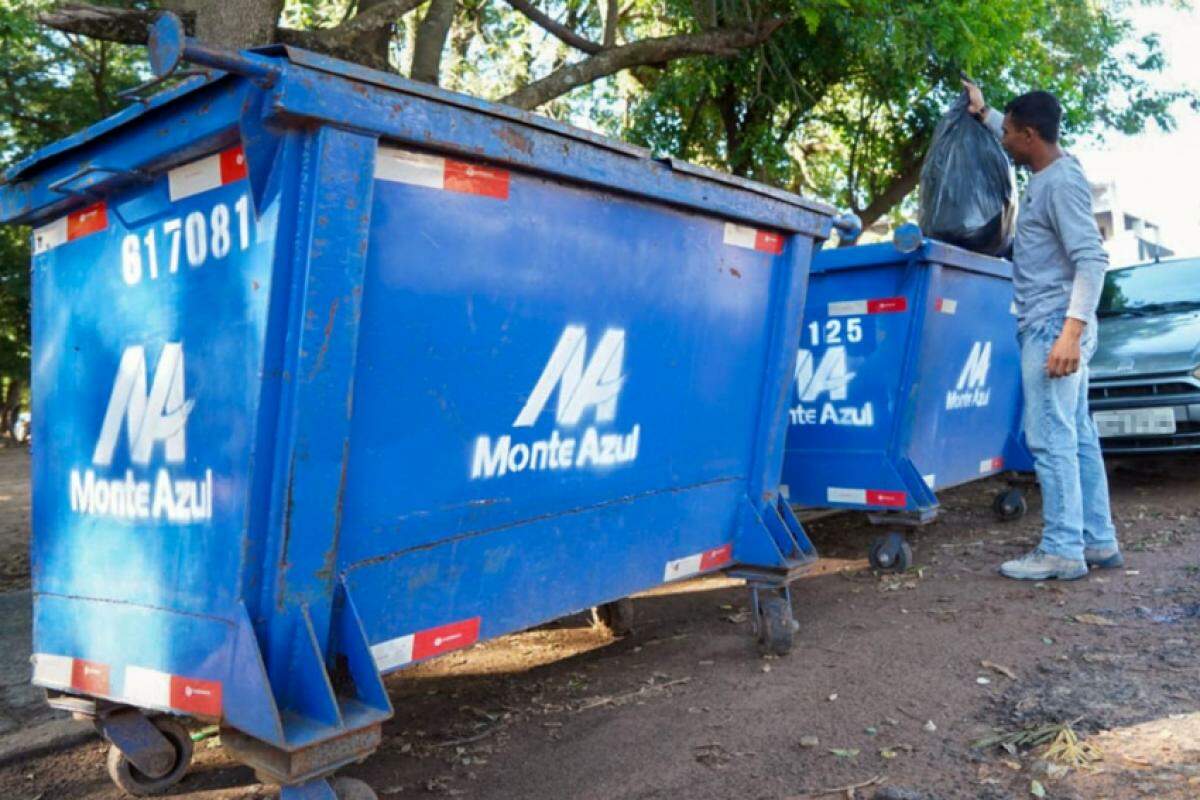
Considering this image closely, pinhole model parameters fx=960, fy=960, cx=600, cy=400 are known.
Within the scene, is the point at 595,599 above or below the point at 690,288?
below

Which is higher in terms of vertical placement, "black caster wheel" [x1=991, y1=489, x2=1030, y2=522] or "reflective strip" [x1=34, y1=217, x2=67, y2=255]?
"reflective strip" [x1=34, y1=217, x2=67, y2=255]

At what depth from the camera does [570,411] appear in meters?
2.67

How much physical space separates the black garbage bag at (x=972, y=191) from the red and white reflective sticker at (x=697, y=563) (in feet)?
8.88

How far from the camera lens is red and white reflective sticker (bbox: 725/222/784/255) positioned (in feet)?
10.6

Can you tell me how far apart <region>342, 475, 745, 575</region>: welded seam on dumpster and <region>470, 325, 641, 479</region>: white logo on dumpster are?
12 cm

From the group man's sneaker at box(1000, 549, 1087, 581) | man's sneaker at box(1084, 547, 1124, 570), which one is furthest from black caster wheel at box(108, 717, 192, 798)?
man's sneaker at box(1084, 547, 1124, 570)

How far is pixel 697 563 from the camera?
10.6 ft

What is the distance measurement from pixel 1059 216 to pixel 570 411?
2583mm

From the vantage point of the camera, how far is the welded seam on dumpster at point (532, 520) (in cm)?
220

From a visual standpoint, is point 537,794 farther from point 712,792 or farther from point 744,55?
point 744,55

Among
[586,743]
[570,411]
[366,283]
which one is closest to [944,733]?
[586,743]

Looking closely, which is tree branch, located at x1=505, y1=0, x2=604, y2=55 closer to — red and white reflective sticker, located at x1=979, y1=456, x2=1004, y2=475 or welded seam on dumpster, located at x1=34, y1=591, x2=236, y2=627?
red and white reflective sticker, located at x1=979, y1=456, x2=1004, y2=475

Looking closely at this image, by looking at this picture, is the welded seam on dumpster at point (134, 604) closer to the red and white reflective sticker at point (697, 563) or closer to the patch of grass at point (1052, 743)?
the red and white reflective sticker at point (697, 563)

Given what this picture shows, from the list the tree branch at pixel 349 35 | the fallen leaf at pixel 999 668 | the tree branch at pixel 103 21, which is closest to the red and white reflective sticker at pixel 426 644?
the fallen leaf at pixel 999 668
